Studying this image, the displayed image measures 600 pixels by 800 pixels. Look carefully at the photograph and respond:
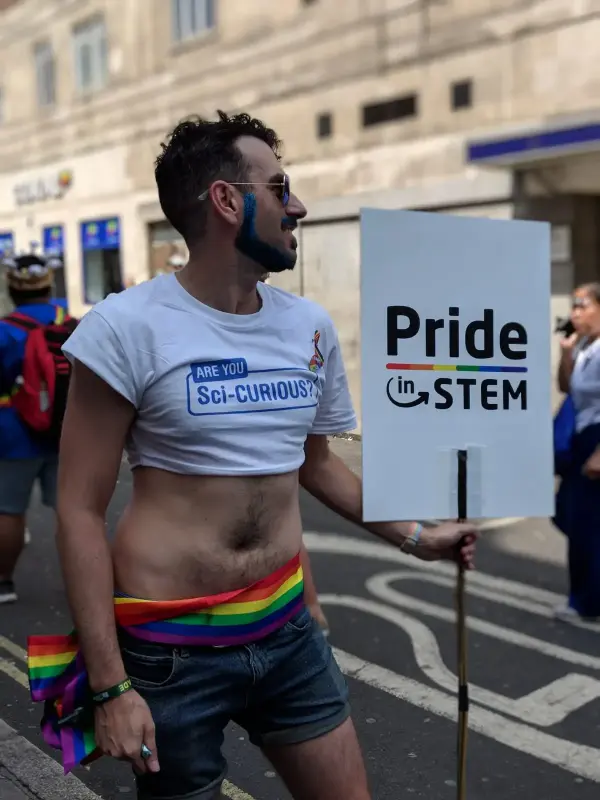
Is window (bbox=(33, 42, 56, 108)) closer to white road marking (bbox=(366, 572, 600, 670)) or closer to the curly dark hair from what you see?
white road marking (bbox=(366, 572, 600, 670))

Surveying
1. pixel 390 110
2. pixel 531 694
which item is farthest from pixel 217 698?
pixel 390 110

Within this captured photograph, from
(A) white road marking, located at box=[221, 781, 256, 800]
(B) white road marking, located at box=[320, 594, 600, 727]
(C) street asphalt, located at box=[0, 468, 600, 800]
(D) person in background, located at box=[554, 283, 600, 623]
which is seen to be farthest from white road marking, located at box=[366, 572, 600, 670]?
(A) white road marking, located at box=[221, 781, 256, 800]

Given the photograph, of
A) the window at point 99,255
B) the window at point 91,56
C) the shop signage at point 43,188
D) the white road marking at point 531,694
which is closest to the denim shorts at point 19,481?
the white road marking at point 531,694

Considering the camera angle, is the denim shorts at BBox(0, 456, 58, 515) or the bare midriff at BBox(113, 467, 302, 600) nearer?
the bare midriff at BBox(113, 467, 302, 600)

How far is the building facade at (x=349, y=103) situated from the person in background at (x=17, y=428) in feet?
4.21

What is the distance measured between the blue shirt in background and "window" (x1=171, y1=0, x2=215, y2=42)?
1143cm

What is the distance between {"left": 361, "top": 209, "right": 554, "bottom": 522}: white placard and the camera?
1936mm

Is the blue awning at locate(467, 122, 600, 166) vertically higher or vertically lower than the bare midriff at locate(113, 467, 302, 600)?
higher

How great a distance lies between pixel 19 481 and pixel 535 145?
289 inches

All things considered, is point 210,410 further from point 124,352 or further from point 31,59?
point 31,59

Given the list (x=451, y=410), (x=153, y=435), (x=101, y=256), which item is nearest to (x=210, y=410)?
(x=153, y=435)

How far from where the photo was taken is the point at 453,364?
79.1 inches

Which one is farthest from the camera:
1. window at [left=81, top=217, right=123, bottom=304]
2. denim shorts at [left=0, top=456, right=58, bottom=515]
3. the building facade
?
window at [left=81, top=217, right=123, bottom=304]

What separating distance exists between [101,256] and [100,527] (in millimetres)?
16932
